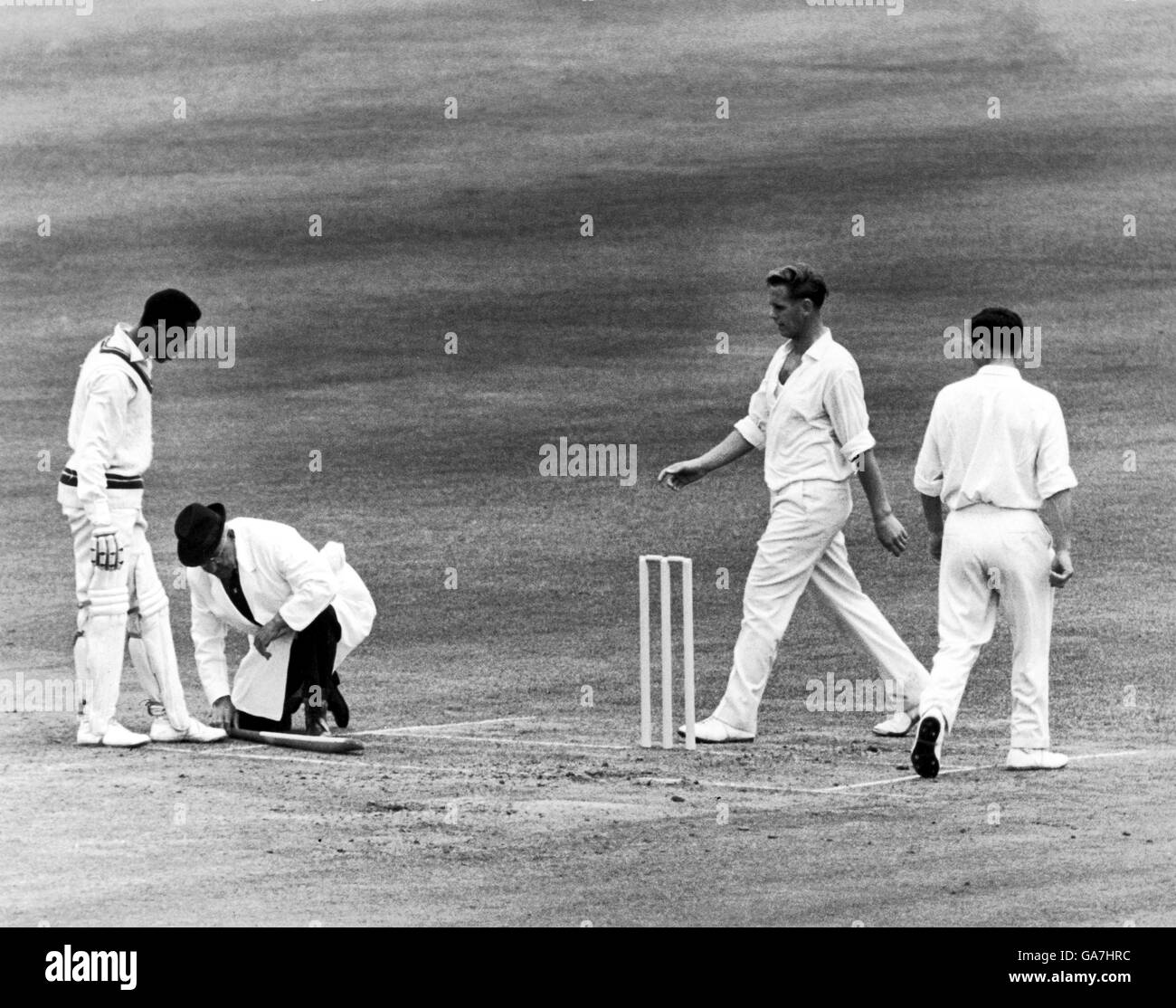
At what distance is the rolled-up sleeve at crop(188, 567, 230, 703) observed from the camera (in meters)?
10.6

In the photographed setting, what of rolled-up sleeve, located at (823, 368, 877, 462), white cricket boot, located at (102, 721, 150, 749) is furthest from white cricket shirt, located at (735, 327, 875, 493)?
white cricket boot, located at (102, 721, 150, 749)

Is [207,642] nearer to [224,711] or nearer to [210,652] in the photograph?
[210,652]

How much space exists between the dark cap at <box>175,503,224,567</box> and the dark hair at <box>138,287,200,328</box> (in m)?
0.86

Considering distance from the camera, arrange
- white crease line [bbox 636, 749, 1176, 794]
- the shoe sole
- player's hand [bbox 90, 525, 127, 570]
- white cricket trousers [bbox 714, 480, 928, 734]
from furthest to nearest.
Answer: white cricket trousers [bbox 714, 480, 928, 734] < player's hand [bbox 90, 525, 127, 570] < white crease line [bbox 636, 749, 1176, 794] < the shoe sole

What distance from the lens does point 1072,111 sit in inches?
1049

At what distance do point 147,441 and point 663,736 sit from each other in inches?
111

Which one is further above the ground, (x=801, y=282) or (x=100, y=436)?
(x=801, y=282)

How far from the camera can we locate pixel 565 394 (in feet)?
72.1

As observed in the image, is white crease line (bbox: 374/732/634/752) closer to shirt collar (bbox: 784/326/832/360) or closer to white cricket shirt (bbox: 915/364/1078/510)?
shirt collar (bbox: 784/326/832/360)

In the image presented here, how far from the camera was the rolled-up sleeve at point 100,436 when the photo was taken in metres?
10.2

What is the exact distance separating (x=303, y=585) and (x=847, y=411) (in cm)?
266

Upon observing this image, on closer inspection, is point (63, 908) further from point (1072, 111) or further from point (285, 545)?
point (1072, 111)

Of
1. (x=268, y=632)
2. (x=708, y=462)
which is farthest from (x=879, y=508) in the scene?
(x=268, y=632)

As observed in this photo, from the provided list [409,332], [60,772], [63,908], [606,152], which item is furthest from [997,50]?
[63,908]
